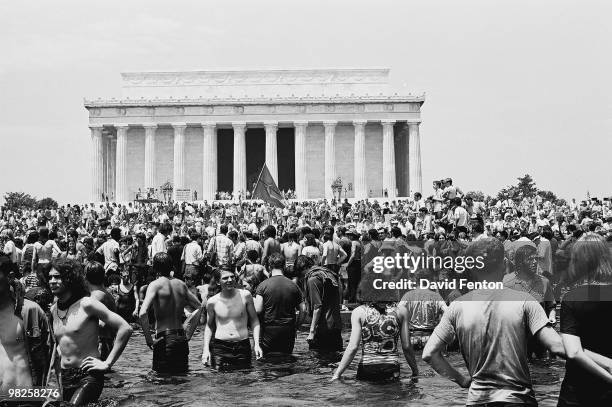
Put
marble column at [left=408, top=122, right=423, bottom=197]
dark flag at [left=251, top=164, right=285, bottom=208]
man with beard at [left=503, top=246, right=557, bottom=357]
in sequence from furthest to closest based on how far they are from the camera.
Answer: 1. marble column at [left=408, top=122, right=423, bottom=197]
2. dark flag at [left=251, top=164, right=285, bottom=208]
3. man with beard at [left=503, top=246, right=557, bottom=357]

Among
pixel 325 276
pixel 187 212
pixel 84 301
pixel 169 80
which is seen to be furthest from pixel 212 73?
pixel 84 301

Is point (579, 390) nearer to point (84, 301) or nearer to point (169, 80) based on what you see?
point (84, 301)

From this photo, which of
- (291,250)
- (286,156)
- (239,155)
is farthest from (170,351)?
(286,156)

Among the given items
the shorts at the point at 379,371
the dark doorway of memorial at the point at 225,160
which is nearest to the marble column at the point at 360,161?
the dark doorway of memorial at the point at 225,160

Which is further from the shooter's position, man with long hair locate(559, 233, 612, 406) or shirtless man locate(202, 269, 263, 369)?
shirtless man locate(202, 269, 263, 369)

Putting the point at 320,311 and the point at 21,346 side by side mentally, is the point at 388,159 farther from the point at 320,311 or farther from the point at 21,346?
the point at 21,346

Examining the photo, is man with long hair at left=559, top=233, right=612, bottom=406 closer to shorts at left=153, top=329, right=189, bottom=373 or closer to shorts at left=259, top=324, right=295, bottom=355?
shorts at left=153, top=329, right=189, bottom=373

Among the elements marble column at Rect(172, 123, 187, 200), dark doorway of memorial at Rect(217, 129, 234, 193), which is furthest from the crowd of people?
dark doorway of memorial at Rect(217, 129, 234, 193)
